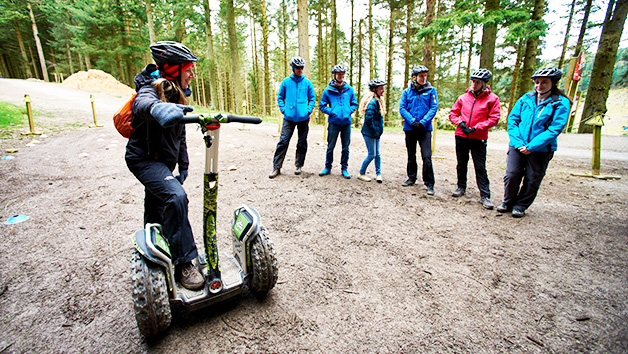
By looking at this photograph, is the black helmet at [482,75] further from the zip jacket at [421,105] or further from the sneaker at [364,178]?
the sneaker at [364,178]

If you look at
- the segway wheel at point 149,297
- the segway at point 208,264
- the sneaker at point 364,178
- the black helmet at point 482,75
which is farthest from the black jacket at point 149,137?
the black helmet at point 482,75

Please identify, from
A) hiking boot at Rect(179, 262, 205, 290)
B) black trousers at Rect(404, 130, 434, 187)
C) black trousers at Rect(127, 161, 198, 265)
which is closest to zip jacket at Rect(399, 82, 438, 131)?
black trousers at Rect(404, 130, 434, 187)

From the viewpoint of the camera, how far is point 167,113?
1.73m

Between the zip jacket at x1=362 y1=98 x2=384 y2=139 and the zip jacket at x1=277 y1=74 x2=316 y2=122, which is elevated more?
the zip jacket at x1=277 y1=74 x2=316 y2=122

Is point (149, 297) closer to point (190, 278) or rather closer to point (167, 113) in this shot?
point (190, 278)

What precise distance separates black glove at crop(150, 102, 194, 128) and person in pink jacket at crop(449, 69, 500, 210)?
461cm

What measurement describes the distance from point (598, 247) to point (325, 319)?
3.67 meters

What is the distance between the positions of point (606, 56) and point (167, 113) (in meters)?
18.3

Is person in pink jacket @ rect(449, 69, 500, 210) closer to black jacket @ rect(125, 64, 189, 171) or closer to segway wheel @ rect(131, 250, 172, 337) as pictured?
black jacket @ rect(125, 64, 189, 171)

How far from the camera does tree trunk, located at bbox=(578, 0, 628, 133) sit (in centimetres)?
1165

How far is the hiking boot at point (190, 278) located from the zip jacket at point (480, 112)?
4.78 m

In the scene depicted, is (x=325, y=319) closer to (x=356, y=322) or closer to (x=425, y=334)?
(x=356, y=322)

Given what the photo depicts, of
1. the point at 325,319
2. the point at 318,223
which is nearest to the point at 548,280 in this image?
the point at 325,319

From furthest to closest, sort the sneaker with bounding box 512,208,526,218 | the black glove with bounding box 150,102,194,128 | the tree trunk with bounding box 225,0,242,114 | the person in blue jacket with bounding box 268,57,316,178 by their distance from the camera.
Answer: the tree trunk with bounding box 225,0,242,114 → the person in blue jacket with bounding box 268,57,316,178 → the sneaker with bounding box 512,208,526,218 → the black glove with bounding box 150,102,194,128
